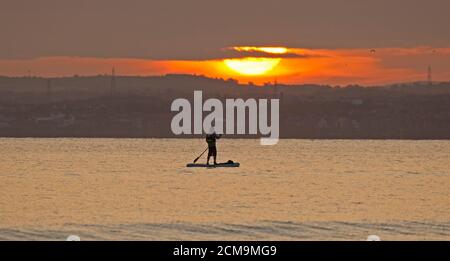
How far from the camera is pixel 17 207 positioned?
42.0m

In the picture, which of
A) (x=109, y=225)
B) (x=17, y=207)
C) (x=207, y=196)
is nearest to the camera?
(x=109, y=225)

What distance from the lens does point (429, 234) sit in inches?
1329

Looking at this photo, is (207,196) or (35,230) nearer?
(35,230)

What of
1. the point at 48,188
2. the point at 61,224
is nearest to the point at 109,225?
the point at 61,224

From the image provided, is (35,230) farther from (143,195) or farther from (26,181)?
(26,181)

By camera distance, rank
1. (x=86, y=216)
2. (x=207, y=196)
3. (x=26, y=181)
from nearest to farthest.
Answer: (x=86, y=216)
(x=207, y=196)
(x=26, y=181)

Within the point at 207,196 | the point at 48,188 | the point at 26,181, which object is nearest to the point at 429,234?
the point at 207,196

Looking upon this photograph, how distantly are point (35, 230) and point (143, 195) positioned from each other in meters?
15.5

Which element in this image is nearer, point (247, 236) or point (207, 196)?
point (247, 236)
